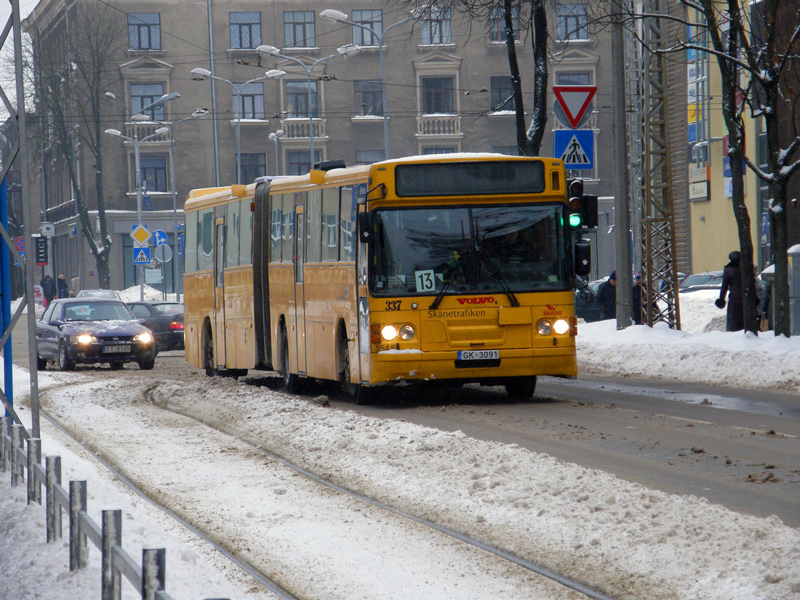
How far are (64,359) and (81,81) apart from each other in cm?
4151

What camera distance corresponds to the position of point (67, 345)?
26.0m

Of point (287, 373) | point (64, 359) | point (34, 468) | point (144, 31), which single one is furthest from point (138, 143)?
point (34, 468)

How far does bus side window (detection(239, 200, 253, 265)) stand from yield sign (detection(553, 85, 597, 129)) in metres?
5.22

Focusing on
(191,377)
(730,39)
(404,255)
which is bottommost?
(191,377)

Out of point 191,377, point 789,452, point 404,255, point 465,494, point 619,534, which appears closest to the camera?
point 619,534

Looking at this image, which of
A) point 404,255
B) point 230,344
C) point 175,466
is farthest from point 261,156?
point 175,466

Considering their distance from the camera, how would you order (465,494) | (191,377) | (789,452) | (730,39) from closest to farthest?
(465,494)
(789,452)
(730,39)
(191,377)

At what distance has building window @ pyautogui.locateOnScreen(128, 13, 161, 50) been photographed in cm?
6694

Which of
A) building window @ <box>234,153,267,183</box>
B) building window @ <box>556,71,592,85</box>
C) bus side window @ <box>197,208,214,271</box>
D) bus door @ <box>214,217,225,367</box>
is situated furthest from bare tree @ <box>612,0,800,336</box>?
building window @ <box>234,153,267,183</box>

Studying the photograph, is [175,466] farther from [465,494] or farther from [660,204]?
[660,204]

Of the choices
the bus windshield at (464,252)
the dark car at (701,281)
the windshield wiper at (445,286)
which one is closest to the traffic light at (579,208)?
the bus windshield at (464,252)

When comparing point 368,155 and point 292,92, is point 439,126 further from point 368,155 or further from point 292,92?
point 292,92

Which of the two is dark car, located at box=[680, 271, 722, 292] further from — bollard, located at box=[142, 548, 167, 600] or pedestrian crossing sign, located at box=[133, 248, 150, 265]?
bollard, located at box=[142, 548, 167, 600]

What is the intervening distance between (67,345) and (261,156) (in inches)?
1681
